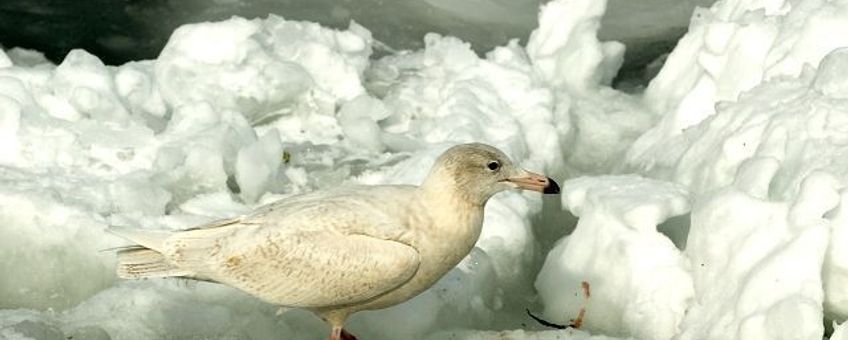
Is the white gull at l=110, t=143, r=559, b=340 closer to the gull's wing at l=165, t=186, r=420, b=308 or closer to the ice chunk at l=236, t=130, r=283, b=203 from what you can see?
the gull's wing at l=165, t=186, r=420, b=308

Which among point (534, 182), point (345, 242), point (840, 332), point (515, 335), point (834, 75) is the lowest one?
point (515, 335)

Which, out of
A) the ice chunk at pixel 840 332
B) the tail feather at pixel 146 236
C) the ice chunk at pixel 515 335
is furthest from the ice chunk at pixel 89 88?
the ice chunk at pixel 840 332

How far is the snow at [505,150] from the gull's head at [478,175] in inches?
22.1

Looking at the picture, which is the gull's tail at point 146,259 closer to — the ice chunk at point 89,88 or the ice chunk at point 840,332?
the ice chunk at point 89,88

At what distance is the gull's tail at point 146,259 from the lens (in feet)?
13.1

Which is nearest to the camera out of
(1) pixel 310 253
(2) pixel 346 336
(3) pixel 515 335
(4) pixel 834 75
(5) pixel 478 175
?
(1) pixel 310 253

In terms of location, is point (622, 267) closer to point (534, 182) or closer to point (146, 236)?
point (534, 182)

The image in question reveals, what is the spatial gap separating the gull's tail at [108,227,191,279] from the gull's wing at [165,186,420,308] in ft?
0.12

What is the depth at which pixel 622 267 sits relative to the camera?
456cm

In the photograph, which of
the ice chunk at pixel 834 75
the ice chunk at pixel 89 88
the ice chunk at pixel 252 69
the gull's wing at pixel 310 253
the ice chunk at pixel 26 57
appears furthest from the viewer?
the ice chunk at pixel 26 57

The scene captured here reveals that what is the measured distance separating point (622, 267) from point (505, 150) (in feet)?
3.56

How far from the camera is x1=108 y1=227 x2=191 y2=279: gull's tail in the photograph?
13.1 feet

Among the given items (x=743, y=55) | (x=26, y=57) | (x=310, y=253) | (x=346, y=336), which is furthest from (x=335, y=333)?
(x=26, y=57)

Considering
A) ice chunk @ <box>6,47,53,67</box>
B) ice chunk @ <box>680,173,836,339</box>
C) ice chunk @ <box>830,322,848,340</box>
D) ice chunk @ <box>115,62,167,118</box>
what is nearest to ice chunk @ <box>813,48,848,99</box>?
ice chunk @ <box>680,173,836,339</box>
